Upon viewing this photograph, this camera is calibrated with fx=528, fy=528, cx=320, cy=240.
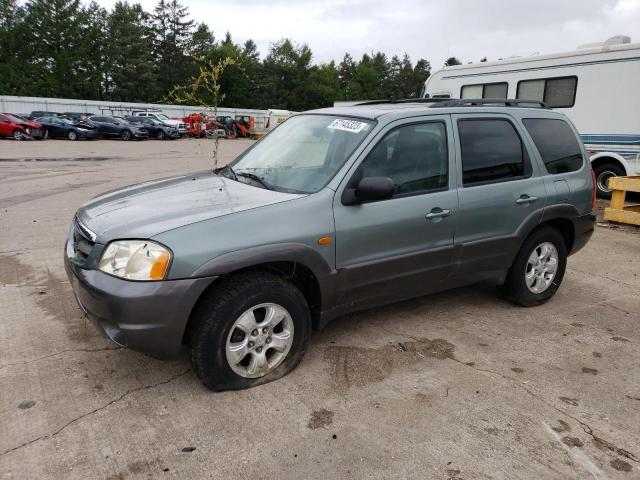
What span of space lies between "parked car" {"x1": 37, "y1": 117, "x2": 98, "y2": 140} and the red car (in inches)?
31.8

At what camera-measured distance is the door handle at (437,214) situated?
3857mm

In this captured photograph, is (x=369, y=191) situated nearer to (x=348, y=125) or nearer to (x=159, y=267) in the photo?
(x=348, y=125)

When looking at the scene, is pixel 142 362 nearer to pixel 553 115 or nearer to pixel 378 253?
pixel 378 253

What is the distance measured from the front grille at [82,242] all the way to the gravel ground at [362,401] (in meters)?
0.80

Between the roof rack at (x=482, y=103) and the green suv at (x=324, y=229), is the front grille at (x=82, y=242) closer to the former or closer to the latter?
the green suv at (x=324, y=229)

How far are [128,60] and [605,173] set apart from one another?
6840 cm

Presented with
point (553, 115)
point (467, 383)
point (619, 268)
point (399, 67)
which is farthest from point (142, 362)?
point (399, 67)

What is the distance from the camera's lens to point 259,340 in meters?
3.29

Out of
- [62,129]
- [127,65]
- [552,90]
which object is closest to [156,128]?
[62,129]

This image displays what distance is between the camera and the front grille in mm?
3194

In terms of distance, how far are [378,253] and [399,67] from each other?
385 ft

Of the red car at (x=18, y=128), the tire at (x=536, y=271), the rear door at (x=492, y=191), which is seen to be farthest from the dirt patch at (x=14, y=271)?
the red car at (x=18, y=128)

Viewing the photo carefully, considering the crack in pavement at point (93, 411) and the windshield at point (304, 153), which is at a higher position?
the windshield at point (304, 153)

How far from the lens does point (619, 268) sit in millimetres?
6281
